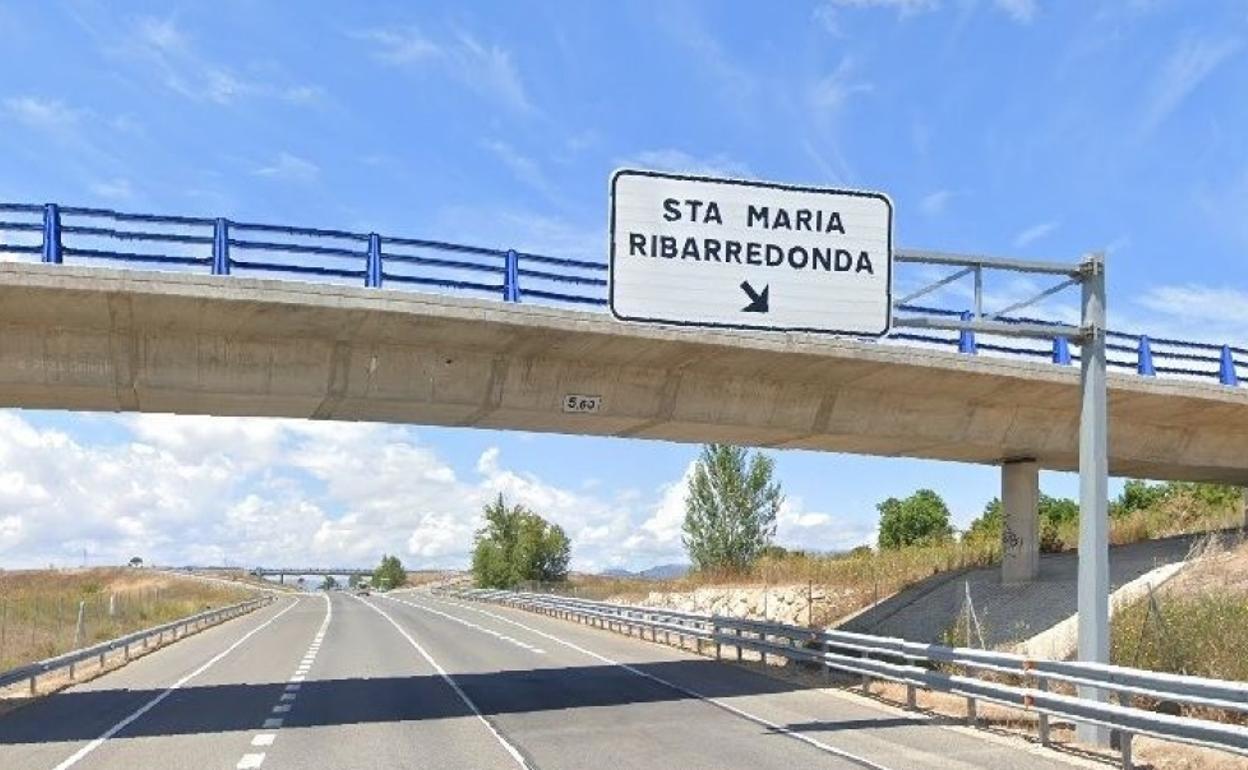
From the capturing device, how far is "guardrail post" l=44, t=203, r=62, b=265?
18844 mm

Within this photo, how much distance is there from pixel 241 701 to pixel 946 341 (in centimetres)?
1495

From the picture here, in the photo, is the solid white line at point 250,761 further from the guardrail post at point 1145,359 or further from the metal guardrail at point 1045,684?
the guardrail post at point 1145,359

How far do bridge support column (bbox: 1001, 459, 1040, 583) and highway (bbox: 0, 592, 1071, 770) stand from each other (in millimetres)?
8537

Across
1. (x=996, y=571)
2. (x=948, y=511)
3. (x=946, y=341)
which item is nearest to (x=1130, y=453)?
(x=996, y=571)

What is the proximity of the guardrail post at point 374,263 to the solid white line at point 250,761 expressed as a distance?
852 cm

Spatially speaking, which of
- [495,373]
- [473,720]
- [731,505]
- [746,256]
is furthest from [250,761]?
[731,505]

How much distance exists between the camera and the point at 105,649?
27875 millimetres

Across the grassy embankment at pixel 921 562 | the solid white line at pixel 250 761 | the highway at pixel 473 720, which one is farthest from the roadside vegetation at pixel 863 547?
the solid white line at pixel 250 761

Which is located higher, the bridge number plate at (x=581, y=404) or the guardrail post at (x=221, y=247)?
the guardrail post at (x=221, y=247)

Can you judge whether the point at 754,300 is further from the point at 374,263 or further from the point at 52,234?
the point at 52,234

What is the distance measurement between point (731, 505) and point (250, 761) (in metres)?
55.5

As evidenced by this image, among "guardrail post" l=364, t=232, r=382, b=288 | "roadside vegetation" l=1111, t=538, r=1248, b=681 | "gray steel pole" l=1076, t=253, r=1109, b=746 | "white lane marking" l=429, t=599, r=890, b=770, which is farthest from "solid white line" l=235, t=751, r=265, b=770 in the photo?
"roadside vegetation" l=1111, t=538, r=1248, b=681

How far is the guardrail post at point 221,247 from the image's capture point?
1966 centimetres

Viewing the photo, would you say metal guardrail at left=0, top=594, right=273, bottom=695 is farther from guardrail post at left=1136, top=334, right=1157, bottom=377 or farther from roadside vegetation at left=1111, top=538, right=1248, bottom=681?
guardrail post at left=1136, top=334, right=1157, bottom=377
